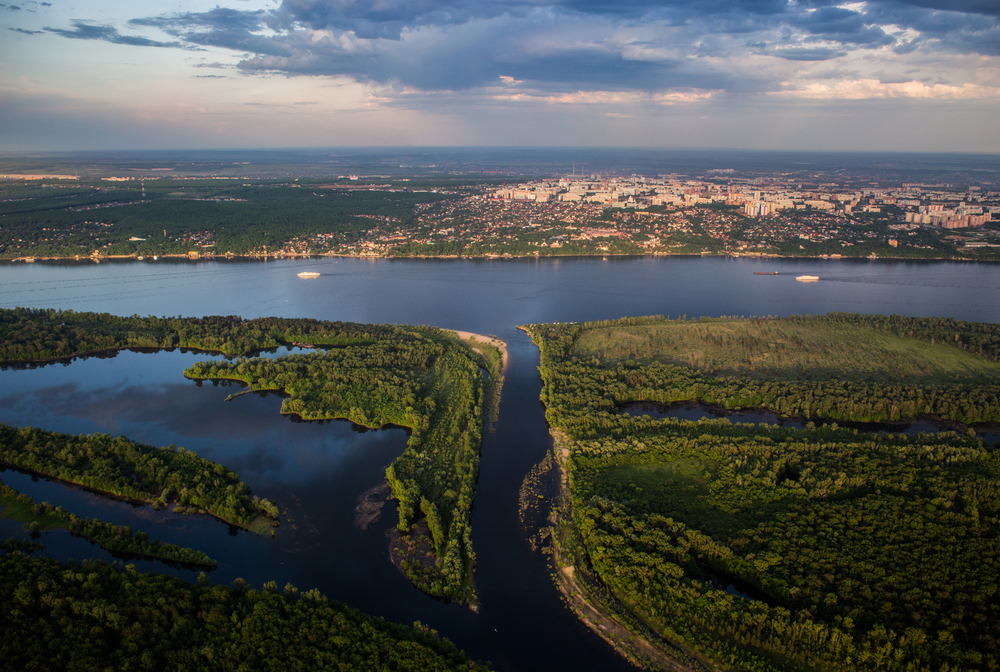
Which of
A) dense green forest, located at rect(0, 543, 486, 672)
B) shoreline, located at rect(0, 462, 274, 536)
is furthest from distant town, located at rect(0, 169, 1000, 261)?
dense green forest, located at rect(0, 543, 486, 672)

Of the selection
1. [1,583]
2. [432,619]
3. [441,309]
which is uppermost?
[441,309]

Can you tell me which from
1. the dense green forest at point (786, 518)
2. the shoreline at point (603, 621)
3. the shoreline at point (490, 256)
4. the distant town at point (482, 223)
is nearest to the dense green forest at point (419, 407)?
the shoreline at point (603, 621)

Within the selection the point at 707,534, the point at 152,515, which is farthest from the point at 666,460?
the point at 152,515

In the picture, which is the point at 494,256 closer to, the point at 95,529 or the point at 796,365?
the point at 796,365

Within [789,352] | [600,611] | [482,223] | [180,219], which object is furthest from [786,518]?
[180,219]

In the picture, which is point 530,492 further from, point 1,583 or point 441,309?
point 441,309

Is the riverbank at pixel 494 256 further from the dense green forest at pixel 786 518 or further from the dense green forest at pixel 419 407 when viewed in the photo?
the dense green forest at pixel 786 518
